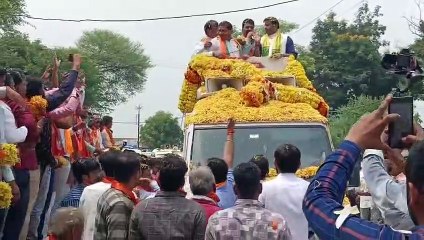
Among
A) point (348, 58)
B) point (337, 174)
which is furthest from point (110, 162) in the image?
point (348, 58)

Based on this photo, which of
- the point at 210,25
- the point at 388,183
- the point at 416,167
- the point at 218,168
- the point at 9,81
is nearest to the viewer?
the point at 416,167

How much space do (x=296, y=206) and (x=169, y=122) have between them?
69.7m

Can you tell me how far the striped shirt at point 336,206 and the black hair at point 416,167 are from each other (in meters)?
0.14

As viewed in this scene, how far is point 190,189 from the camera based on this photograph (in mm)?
5664

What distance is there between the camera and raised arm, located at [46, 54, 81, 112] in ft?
26.5

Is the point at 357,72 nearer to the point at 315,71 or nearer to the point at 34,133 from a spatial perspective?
the point at 315,71

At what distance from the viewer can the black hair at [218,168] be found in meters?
6.34

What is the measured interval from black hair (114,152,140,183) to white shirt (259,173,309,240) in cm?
110

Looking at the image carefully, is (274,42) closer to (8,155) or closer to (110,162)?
(8,155)

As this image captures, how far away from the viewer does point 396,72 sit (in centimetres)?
321

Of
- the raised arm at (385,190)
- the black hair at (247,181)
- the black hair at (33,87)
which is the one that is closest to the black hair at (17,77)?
the black hair at (33,87)

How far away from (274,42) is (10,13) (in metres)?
33.7

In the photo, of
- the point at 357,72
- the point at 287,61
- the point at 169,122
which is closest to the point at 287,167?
the point at 287,61

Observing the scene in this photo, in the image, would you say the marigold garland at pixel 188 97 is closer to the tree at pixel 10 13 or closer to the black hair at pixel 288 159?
the black hair at pixel 288 159
